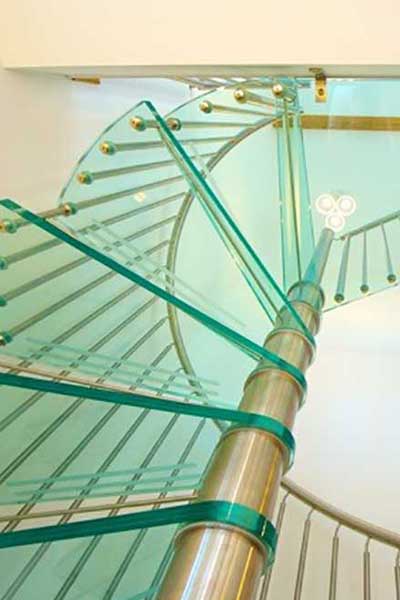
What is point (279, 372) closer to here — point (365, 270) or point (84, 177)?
point (84, 177)

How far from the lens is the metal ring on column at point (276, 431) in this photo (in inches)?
36.8

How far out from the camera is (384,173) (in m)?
3.17

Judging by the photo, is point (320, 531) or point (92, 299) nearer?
point (92, 299)

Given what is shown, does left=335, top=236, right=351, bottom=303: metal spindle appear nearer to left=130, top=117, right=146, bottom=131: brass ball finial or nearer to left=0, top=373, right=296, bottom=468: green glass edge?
left=130, top=117, right=146, bottom=131: brass ball finial

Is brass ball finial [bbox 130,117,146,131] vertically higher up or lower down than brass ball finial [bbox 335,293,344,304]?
lower down

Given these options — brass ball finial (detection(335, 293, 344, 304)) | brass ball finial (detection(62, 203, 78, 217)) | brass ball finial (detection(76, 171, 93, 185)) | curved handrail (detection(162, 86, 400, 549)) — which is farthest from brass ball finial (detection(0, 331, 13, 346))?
brass ball finial (detection(335, 293, 344, 304))

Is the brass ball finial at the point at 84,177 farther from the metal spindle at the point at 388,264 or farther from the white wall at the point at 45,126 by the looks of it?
the metal spindle at the point at 388,264

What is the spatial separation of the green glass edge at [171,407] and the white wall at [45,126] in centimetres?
122

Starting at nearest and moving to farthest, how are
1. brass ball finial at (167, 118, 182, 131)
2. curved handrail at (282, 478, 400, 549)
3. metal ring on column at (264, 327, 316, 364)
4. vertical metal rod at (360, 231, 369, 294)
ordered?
metal ring on column at (264, 327, 316, 364), brass ball finial at (167, 118, 182, 131), curved handrail at (282, 478, 400, 549), vertical metal rod at (360, 231, 369, 294)

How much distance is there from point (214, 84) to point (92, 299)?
1040 millimetres
